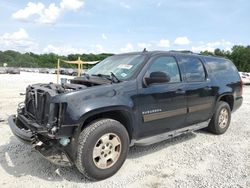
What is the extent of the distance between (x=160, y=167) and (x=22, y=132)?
2225mm

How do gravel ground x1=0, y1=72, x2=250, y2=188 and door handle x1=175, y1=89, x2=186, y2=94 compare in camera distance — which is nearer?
gravel ground x1=0, y1=72, x2=250, y2=188

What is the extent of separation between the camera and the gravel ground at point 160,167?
4250 mm

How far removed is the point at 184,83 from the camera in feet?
18.3

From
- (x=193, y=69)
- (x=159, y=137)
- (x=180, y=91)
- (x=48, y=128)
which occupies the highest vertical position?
(x=193, y=69)

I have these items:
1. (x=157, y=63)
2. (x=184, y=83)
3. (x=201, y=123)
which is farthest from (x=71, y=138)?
(x=201, y=123)

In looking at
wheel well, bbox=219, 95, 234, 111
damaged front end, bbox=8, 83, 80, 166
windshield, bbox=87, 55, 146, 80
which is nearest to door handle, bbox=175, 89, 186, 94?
windshield, bbox=87, 55, 146, 80

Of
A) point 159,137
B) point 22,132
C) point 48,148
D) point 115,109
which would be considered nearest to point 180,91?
point 159,137

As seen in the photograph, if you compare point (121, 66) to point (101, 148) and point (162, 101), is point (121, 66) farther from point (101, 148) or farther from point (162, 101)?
point (101, 148)

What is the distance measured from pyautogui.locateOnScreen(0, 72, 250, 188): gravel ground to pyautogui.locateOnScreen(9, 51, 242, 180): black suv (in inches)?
13.8

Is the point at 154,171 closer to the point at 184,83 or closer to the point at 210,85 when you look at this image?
the point at 184,83

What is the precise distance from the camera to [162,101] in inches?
199

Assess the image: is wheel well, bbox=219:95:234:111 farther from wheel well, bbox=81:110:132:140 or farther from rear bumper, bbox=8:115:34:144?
rear bumper, bbox=8:115:34:144

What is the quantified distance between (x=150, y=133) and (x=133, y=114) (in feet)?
1.95

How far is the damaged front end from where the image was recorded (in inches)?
156
